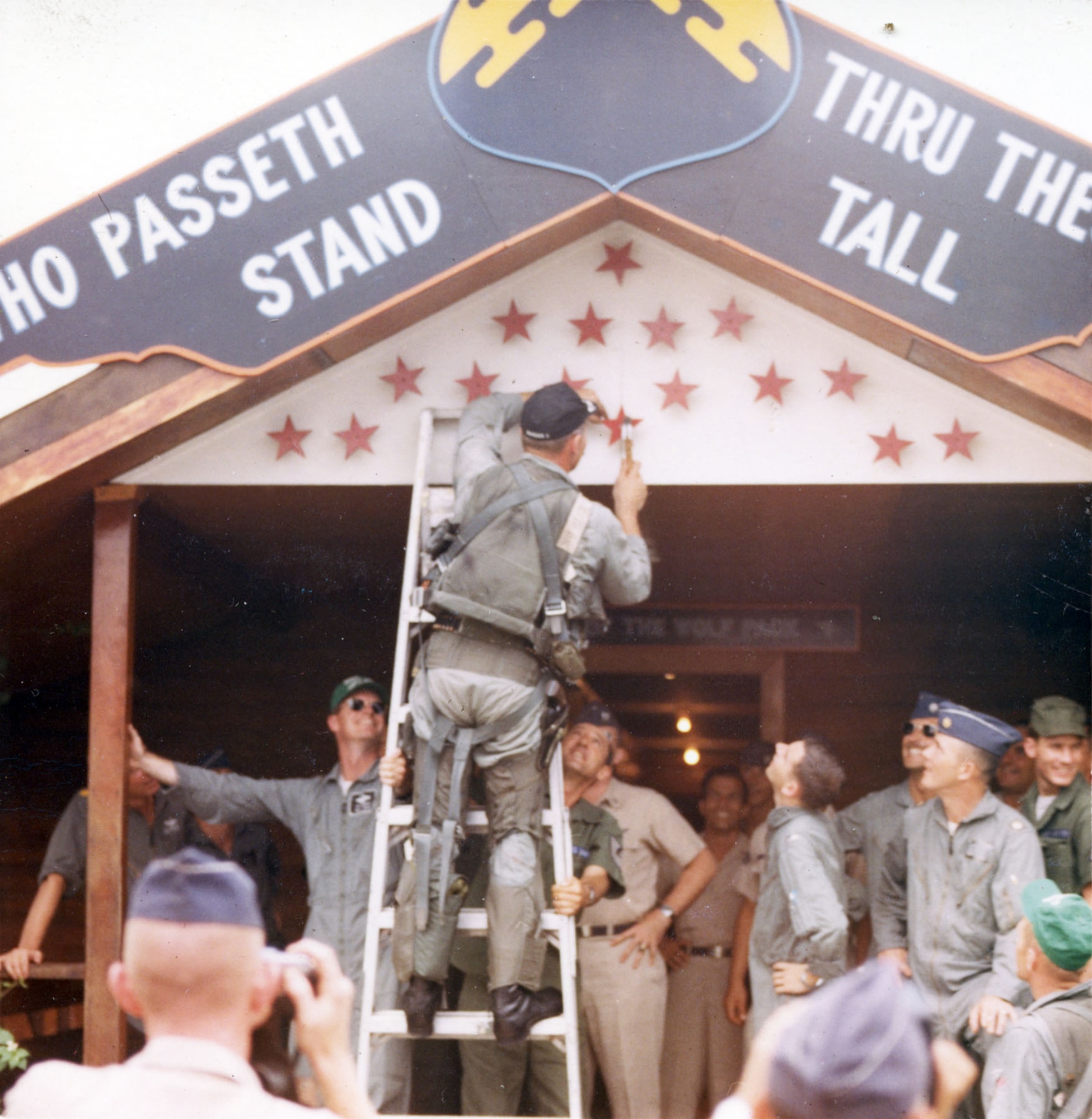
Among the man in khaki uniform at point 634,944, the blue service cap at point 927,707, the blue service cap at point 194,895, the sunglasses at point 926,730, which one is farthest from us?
the man in khaki uniform at point 634,944

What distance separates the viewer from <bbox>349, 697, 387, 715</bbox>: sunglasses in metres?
5.70

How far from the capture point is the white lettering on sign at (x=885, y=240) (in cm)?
450

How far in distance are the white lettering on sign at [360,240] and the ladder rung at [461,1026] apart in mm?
2537

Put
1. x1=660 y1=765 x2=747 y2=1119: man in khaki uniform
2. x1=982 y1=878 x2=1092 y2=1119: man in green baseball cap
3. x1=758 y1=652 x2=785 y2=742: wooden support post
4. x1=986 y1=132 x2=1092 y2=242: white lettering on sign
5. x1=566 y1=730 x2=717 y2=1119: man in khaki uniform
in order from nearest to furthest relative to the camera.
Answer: x1=982 y1=878 x2=1092 y2=1119: man in green baseball cap < x1=986 y1=132 x2=1092 y2=242: white lettering on sign < x1=566 y1=730 x2=717 y2=1119: man in khaki uniform < x1=660 y1=765 x2=747 y2=1119: man in khaki uniform < x1=758 y1=652 x2=785 y2=742: wooden support post

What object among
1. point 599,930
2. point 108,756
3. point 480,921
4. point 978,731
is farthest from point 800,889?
point 108,756

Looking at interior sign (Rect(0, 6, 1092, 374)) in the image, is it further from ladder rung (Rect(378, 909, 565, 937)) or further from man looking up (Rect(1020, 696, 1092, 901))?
ladder rung (Rect(378, 909, 565, 937))

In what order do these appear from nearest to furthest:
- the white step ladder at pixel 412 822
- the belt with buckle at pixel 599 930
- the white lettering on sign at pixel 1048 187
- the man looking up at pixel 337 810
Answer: the white lettering on sign at pixel 1048 187
the white step ladder at pixel 412 822
the man looking up at pixel 337 810
the belt with buckle at pixel 599 930

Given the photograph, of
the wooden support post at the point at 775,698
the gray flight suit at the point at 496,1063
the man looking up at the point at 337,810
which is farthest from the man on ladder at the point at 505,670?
the wooden support post at the point at 775,698

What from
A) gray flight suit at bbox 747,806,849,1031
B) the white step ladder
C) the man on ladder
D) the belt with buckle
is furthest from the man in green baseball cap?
the belt with buckle

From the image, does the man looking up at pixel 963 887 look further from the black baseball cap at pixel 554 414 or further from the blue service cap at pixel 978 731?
the black baseball cap at pixel 554 414

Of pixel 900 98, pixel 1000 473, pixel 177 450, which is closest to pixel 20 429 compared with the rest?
pixel 177 450

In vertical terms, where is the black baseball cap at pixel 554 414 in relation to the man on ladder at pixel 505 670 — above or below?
above

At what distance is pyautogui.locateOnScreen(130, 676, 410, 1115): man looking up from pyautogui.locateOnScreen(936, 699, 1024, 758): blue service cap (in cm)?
220

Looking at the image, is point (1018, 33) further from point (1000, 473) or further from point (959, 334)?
point (1000, 473)
